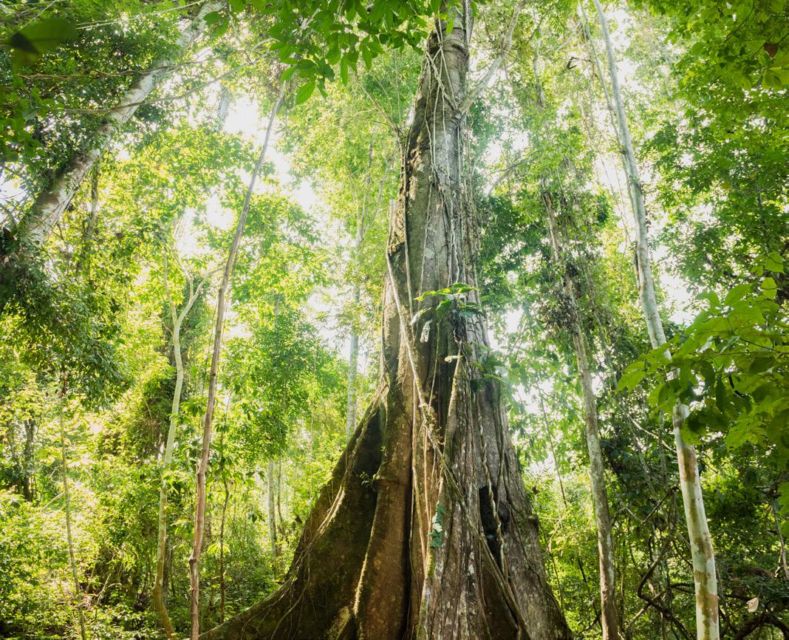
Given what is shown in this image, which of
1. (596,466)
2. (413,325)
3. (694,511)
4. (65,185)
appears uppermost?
(65,185)

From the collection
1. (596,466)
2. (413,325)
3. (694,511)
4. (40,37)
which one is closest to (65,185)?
(413,325)

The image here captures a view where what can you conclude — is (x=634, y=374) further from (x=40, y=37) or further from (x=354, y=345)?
(x=354, y=345)

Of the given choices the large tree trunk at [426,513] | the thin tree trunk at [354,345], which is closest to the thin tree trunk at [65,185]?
the thin tree trunk at [354,345]

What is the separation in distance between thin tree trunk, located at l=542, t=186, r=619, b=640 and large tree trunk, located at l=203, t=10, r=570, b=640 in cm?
95

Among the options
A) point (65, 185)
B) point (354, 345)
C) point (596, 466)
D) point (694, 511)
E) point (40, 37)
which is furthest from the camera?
point (354, 345)

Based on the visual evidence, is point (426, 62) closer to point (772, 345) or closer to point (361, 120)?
point (361, 120)

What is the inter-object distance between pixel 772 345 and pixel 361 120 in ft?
20.6

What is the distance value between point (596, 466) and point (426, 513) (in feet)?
6.20

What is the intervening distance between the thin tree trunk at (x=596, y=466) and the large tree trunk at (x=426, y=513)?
3.10 ft

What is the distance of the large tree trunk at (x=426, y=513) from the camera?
2.17 meters

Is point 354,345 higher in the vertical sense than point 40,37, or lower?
higher

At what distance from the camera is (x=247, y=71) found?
6.55 m

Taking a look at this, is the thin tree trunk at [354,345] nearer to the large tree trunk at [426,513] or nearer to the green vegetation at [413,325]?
the green vegetation at [413,325]

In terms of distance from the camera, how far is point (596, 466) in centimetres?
353
